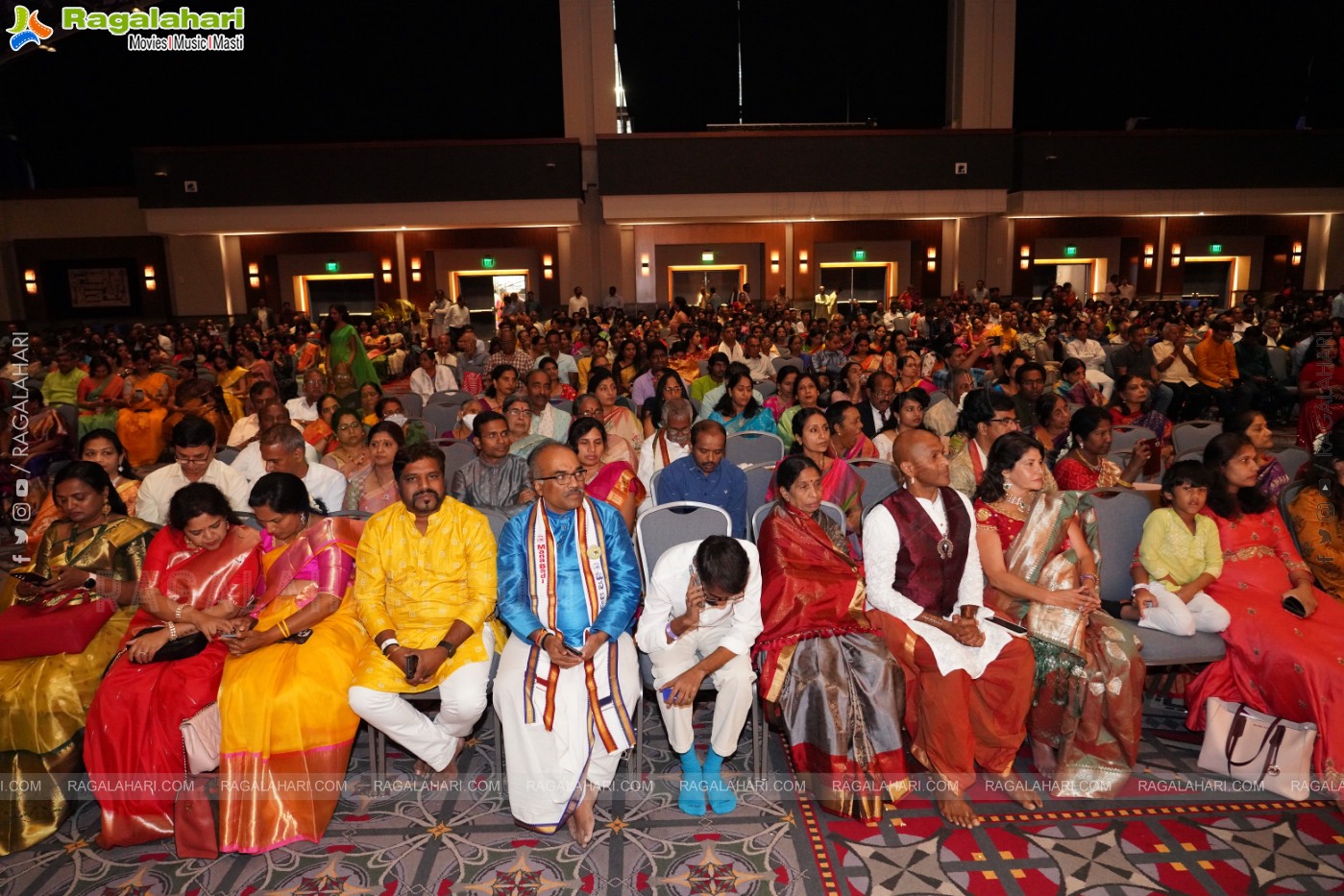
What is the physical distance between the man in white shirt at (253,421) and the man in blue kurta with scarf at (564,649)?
11.2 feet

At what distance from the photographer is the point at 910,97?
2250 centimetres

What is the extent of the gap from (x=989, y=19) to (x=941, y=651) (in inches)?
848

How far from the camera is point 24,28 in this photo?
9320mm

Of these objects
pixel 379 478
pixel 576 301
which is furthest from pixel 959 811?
pixel 576 301

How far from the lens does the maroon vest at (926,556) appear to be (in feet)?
11.1

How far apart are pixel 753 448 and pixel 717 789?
281 centimetres

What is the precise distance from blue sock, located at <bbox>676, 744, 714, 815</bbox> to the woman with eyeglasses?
2.61 m

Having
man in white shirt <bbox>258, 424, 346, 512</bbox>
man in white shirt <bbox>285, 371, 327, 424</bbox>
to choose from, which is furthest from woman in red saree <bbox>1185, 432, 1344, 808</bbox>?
man in white shirt <bbox>285, 371, 327, 424</bbox>

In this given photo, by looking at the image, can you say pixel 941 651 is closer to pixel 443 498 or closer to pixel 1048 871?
pixel 1048 871

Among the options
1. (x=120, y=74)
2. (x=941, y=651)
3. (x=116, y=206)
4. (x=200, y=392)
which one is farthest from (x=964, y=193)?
(x=120, y=74)

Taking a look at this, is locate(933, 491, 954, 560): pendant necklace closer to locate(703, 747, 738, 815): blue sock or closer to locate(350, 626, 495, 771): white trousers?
locate(703, 747, 738, 815): blue sock

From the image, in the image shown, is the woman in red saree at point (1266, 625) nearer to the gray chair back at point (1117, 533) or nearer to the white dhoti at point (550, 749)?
the gray chair back at point (1117, 533)

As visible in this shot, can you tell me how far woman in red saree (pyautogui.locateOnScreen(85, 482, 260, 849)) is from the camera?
3086 mm

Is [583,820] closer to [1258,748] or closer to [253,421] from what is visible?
[1258,748]
